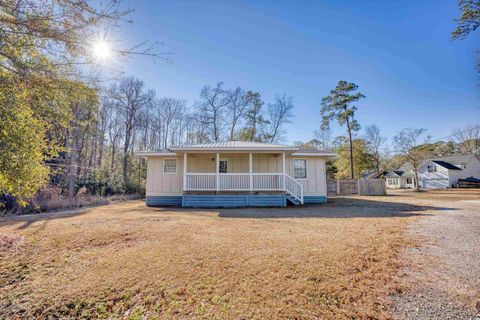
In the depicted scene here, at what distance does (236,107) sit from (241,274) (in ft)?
80.1

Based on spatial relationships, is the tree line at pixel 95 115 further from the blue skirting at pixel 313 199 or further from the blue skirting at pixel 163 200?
the blue skirting at pixel 313 199

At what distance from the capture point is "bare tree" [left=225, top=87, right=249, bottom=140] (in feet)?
84.7

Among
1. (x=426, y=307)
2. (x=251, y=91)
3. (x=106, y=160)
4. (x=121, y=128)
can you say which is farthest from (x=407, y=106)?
(x=106, y=160)

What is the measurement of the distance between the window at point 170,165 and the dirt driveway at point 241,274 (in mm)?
7140

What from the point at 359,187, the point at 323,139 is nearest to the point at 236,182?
the point at 359,187

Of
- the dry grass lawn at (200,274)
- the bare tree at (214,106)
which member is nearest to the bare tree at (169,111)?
the bare tree at (214,106)

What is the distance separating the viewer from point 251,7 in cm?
943

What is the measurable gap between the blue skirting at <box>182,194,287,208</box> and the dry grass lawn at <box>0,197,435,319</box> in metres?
5.13

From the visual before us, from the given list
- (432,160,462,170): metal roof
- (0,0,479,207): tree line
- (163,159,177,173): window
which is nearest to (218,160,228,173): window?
(163,159,177,173): window

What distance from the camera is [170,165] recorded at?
12.1 m

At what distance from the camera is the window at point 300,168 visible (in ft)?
40.4

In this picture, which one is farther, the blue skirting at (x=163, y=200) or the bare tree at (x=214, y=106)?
the bare tree at (x=214, y=106)

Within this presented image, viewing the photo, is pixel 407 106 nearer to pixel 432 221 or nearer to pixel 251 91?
pixel 251 91

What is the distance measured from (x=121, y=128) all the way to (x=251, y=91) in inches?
628
